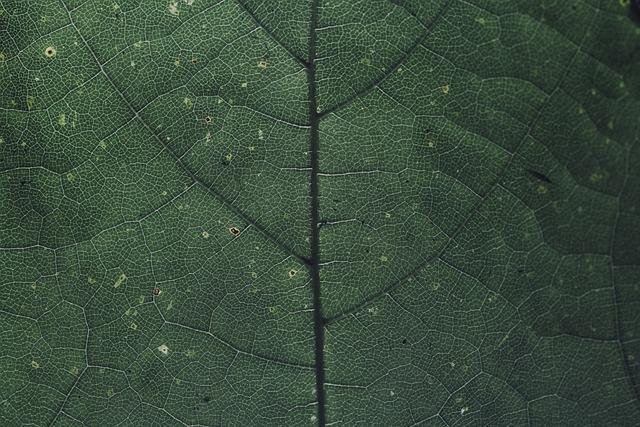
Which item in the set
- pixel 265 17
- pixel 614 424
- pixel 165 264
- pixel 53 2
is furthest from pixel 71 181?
pixel 614 424

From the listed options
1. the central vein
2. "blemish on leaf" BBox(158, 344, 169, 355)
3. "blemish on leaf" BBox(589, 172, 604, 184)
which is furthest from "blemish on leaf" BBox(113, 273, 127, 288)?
"blemish on leaf" BBox(589, 172, 604, 184)

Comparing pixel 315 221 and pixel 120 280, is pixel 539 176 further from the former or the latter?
pixel 120 280

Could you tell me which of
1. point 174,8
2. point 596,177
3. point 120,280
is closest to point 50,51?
point 174,8

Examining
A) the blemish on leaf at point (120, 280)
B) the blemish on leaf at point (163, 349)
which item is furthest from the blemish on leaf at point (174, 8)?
the blemish on leaf at point (163, 349)

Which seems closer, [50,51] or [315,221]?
[50,51]

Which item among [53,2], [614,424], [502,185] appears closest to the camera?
[53,2]

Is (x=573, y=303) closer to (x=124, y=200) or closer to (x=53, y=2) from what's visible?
(x=124, y=200)
